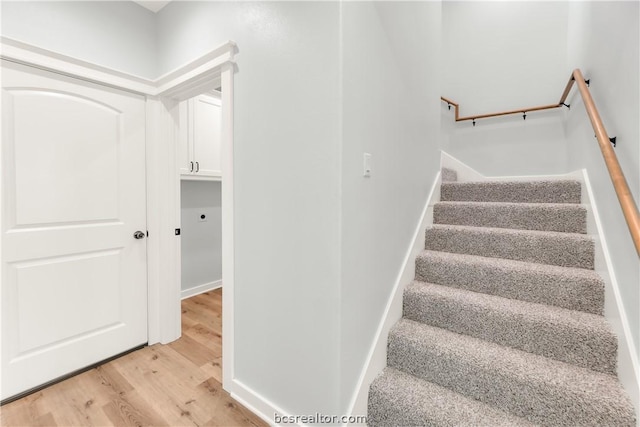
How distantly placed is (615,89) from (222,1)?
2262 millimetres

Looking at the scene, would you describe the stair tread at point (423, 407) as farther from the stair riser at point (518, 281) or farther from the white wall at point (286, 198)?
the stair riser at point (518, 281)

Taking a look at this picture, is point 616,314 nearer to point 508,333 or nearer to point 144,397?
point 508,333

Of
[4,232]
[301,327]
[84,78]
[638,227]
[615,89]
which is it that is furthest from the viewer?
[84,78]

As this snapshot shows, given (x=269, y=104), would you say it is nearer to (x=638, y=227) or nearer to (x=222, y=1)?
(x=222, y=1)

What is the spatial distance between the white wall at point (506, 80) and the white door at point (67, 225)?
352 cm

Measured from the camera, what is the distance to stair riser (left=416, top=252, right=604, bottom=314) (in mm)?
1517

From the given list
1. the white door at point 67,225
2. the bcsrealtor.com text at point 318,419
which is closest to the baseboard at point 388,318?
the bcsrealtor.com text at point 318,419

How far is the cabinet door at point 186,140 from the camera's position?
2.99 metres

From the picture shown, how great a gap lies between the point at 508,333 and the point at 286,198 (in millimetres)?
1371

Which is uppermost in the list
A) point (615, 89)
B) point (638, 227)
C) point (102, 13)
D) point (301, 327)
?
point (102, 13)

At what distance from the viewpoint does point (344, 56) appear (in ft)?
4.09

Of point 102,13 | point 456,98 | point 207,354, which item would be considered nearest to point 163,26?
point 102,13

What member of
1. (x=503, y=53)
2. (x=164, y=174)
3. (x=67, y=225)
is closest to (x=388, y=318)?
(x=164, y=174)

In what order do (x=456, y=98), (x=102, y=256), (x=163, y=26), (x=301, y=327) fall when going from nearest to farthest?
(x=301, y=327) < (x=102, y=256) < (x=163, y=26) < (x=456, y=98)
